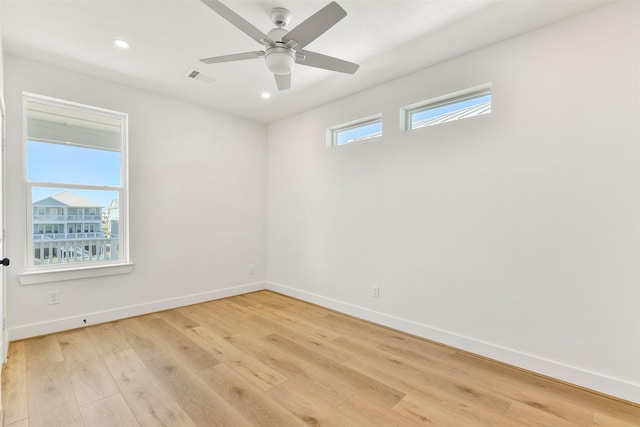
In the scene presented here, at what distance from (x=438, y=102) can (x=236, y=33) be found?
2.00 metres

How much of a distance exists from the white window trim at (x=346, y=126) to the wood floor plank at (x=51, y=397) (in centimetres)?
343

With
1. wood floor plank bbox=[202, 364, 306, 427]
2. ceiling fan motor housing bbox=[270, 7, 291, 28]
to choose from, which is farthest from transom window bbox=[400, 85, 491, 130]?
wood floor plank bbox=[202, 364, 306, 427]

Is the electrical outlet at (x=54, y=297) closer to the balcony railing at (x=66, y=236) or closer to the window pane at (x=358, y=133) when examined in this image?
the balcony railing at (x=66, y=236)

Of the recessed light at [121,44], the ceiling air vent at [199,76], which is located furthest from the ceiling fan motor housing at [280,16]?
the recessed light at [121,44]

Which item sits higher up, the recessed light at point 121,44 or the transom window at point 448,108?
the recessed light at point 121,44

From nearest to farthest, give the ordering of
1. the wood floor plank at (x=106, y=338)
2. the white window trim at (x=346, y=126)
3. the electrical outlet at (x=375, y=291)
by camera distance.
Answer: the wood floor plank at (x=106, y=338) → the electrical outlet at (x=375, y=291) → the white window trim at (x=346, y=126)

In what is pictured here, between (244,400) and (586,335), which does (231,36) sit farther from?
(586,335)

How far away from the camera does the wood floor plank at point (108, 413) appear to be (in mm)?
1745

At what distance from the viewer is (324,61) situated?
2168mm

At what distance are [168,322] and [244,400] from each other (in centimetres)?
181

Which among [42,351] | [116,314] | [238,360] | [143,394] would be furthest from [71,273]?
[238,360]

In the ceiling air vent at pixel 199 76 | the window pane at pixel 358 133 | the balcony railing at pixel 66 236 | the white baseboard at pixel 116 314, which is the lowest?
the white baseboard at pixel 116 314

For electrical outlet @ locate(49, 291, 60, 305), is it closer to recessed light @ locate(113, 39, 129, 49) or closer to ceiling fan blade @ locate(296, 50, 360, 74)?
recessed light @ locate(113, 39, 129, 49)

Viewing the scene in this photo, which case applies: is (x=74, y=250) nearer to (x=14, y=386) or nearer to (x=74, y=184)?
(x=74, y=184)
